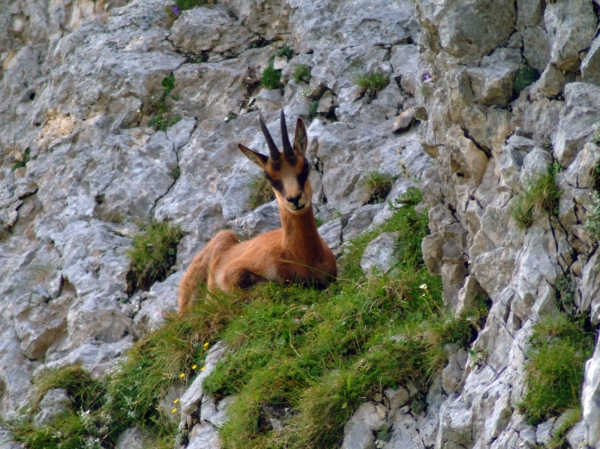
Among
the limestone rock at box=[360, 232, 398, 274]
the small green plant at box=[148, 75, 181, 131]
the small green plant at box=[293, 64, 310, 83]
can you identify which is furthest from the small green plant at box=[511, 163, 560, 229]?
the small green plant at box=[148, 75, 181, 131]

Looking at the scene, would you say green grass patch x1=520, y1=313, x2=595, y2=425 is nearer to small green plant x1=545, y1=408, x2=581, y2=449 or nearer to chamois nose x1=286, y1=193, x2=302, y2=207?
small green plant x1=545, y1=408, x2=581, y2=449

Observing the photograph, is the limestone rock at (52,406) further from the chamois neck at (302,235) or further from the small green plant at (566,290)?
the small green plant at (566,290)

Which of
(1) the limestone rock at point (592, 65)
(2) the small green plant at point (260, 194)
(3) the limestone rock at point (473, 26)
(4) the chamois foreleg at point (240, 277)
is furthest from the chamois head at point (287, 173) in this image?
(1) the limestone rock at point (592, 65)

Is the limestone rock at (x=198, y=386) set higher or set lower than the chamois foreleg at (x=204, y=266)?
lower

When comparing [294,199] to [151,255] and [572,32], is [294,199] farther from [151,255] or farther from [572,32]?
[572,32]

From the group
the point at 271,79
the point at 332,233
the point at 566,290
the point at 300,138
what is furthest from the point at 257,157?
the point at 566,290

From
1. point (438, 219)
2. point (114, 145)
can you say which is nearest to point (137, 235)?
point (114, 145)

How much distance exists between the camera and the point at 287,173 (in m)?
8.88

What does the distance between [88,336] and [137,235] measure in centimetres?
180

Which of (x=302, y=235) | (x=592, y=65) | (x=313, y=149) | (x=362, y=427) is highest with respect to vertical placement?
(x=592, y=65)

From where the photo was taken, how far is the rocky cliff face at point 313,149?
16.6 ft

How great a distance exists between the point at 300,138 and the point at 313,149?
133 centimetres

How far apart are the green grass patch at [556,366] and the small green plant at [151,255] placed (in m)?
6.91

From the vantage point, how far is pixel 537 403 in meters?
4.35
